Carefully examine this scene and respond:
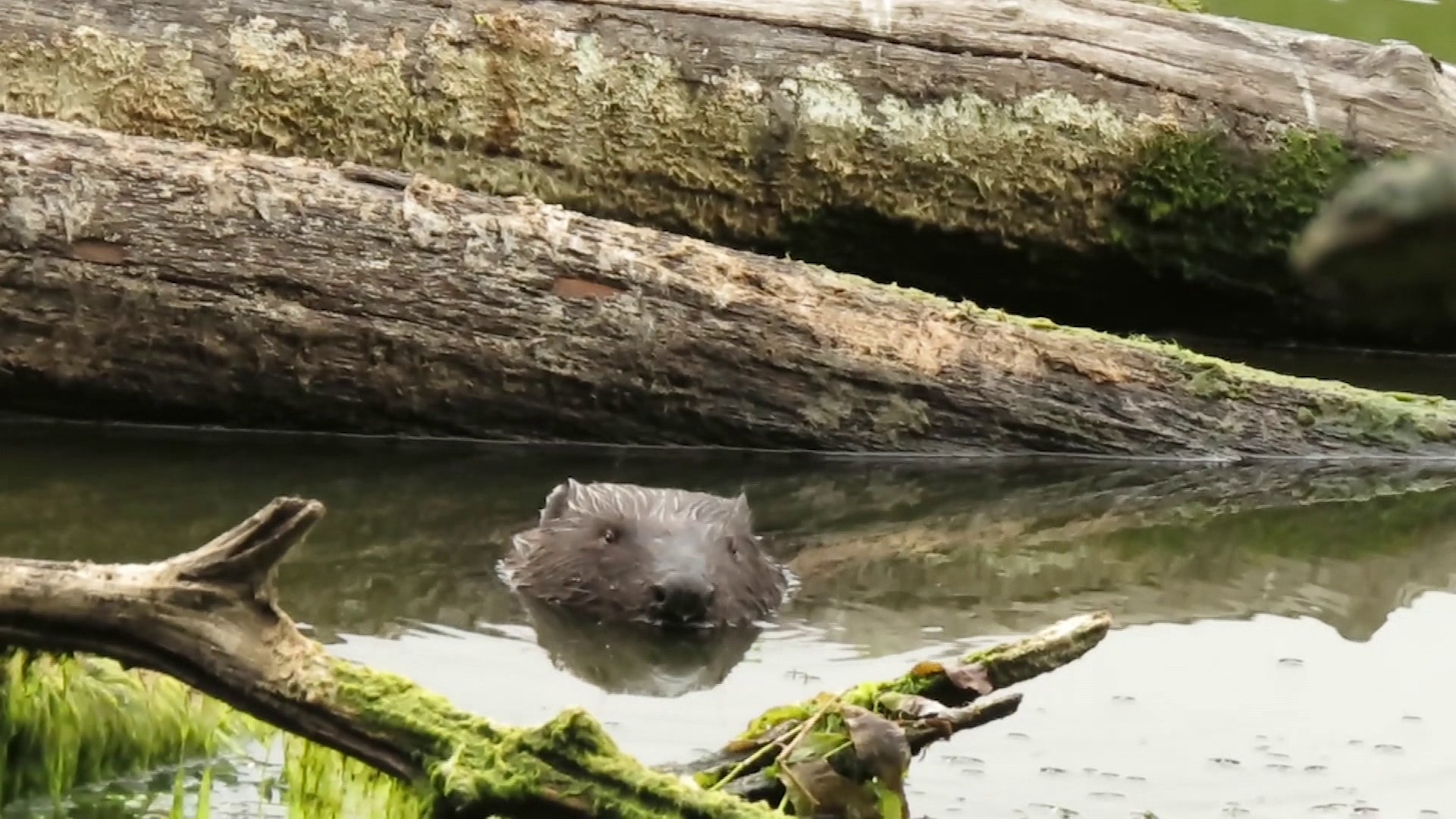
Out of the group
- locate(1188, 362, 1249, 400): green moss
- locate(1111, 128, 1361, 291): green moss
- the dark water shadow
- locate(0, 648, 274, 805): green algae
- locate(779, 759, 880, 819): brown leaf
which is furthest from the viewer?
locate(1111, 128, 1361, 291): green moss

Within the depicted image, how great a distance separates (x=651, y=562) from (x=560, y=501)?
0.54 metres

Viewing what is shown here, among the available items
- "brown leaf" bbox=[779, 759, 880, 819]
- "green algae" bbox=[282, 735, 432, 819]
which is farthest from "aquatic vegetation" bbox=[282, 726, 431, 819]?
"brown leaf" bbox=[779, 759, 880, 819]

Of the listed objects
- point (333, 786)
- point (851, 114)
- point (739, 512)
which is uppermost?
point (851, 114)

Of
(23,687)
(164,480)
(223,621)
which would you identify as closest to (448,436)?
(164,480)

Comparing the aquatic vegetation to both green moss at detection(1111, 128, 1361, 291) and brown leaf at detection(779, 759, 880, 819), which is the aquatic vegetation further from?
green moss at detection(1111, 128, 1361, 291)

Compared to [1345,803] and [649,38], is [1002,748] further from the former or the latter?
[649,38]

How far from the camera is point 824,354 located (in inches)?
271

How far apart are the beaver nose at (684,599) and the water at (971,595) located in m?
0.24

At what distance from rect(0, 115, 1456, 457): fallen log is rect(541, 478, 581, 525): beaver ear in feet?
2.92

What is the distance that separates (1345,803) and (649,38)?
189 inches

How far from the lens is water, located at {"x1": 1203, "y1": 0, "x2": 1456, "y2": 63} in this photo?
1449 centimetres

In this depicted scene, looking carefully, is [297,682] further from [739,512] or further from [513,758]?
[739,512]

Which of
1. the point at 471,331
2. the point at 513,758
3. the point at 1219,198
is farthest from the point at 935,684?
the point at 1219,198

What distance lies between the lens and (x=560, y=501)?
591 cm
